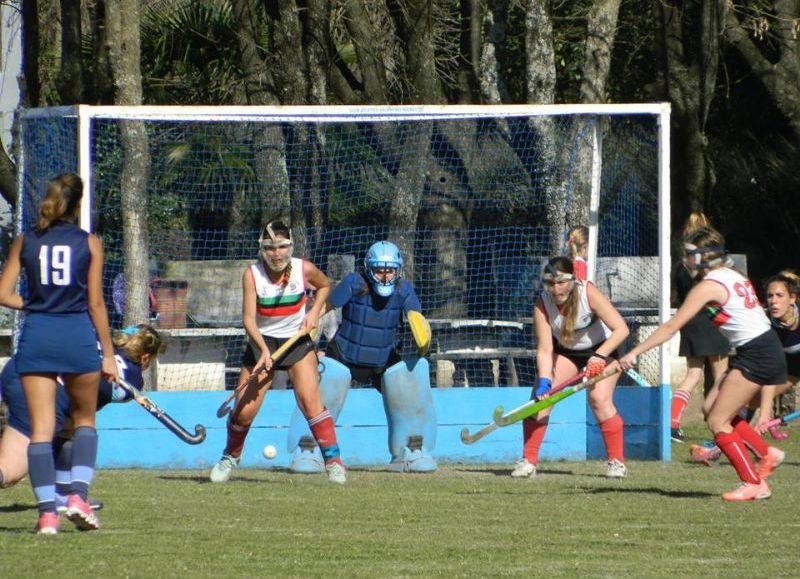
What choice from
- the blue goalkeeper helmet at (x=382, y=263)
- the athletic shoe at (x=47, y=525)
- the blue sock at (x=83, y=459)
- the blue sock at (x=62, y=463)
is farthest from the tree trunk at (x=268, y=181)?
the athletic shoe at (x=47, y=525)

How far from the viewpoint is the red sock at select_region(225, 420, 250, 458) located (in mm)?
9328

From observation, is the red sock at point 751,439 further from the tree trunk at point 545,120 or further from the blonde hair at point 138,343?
the tree trunk at point 545,120

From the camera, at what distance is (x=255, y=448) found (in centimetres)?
1095

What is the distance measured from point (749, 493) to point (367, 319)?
3.31m

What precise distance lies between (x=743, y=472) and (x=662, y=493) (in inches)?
24.7

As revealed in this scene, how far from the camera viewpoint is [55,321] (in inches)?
250

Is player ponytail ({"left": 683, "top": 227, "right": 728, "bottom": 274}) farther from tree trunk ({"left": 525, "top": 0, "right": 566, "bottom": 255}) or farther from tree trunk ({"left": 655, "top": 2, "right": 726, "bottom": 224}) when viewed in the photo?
tree trunk ({"left": 655, "top": 2, "right": 726, "bottom": 224})

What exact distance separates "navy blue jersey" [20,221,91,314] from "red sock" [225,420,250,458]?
305 cm

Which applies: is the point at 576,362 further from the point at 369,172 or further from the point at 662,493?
the point at 369,172

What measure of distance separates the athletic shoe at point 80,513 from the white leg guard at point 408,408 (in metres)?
4.08

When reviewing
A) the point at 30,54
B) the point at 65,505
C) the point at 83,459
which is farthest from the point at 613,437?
the point at 30,54

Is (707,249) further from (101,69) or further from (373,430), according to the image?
(101,69)

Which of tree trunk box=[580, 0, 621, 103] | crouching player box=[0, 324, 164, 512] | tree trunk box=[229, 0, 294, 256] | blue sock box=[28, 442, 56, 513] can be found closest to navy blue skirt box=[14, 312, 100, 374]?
blue sock box=[28, 442, 56, 513]

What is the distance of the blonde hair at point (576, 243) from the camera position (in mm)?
11039
